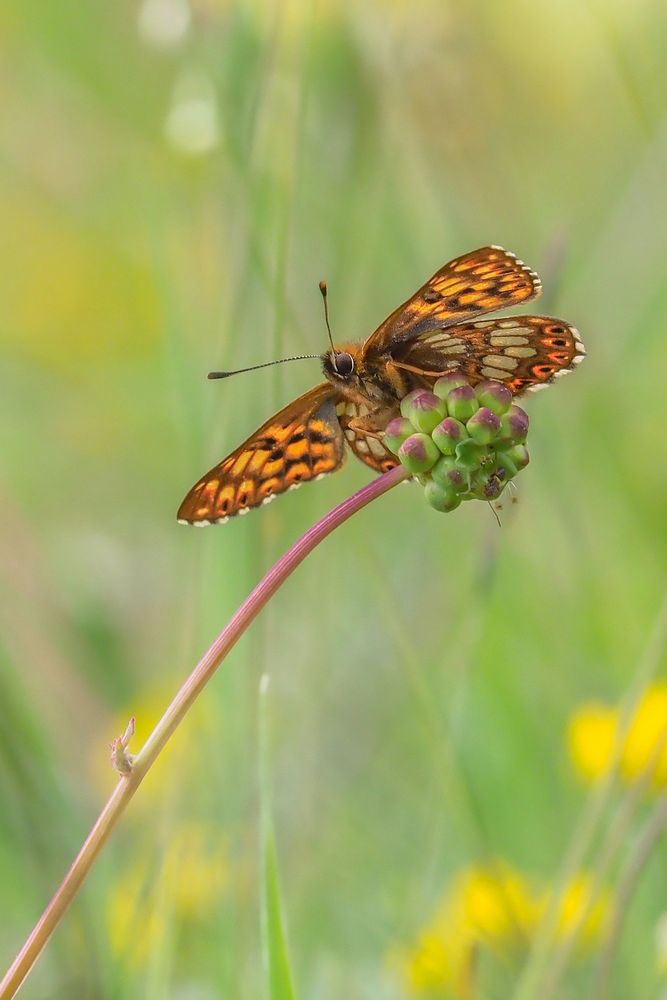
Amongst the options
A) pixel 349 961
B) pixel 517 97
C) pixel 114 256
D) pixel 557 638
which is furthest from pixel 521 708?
pixel 114 256

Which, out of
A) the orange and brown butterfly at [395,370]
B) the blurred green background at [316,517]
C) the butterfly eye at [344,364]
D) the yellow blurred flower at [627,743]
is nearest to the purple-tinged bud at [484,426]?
the orange and brown butterfly at [395,370]

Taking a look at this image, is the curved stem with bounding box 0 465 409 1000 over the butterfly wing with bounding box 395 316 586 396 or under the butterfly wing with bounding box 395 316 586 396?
under

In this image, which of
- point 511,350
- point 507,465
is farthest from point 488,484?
point 511,350

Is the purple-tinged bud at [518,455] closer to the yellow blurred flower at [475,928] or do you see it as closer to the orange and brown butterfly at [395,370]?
the orange and brown butterfly at [395,370]

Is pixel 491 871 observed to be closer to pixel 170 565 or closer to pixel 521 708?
pixel 521 708

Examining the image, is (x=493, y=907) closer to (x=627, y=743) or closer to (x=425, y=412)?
(x=627, y=743)

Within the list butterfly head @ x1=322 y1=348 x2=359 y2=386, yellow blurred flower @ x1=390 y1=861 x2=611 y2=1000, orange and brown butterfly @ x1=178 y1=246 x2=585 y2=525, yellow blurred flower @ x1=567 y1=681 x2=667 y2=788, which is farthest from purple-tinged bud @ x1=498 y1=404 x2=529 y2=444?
yellow blurred flower @ x1=567 y1=681 x2=667 y2=788

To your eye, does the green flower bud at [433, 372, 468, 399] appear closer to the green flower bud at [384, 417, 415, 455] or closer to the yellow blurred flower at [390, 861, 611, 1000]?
the green flower bud at [384, 417, 415, 455]
